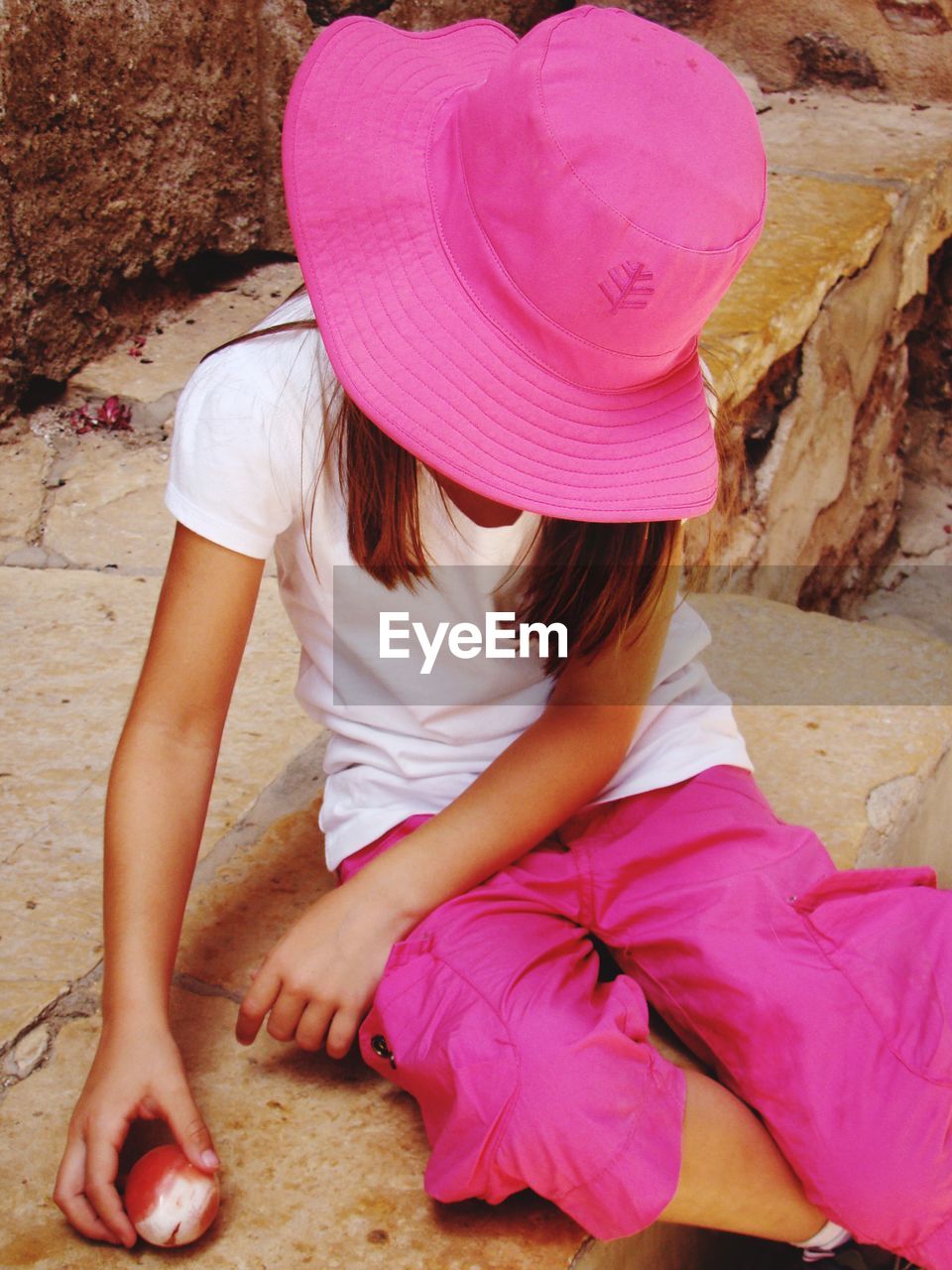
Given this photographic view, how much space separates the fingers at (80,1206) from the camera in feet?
2.79

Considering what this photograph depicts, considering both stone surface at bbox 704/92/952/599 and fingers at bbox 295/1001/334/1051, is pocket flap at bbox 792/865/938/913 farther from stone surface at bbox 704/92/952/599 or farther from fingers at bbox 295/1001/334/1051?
stone surface at bbox 704/92/952/599

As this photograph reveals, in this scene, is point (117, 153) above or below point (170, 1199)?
above

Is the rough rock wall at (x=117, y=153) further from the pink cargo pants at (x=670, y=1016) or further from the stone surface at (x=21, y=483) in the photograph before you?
the pink cargo pants at (x=670, y=1016)

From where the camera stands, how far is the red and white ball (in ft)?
2.76

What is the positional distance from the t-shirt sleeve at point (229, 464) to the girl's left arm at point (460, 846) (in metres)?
0.26

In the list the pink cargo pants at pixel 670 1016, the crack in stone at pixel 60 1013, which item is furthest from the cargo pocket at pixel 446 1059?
the crack in stone at pixel 60 1013

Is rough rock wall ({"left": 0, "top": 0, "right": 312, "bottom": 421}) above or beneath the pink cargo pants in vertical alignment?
above

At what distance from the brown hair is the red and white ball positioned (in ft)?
1.45

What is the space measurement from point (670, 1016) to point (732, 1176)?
14 centimetres

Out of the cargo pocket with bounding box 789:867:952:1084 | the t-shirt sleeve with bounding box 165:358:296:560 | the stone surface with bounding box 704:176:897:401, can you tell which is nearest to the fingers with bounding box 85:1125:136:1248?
the t-shirt sleeve with bounding box 165:358:296:560

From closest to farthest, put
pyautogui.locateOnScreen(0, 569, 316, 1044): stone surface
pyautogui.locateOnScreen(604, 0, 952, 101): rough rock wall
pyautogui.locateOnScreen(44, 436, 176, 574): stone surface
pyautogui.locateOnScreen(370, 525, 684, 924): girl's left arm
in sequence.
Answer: pyautogui.locateOnScreen(370, 525, 684, 924): girl's left arm, pyautogui.locateOnScreen(0, 569, 316, 1044): stone surface, pyautogui.locateOnScreen(44, 436, 176, 574): stone surface, pyautogui.locateOnScreen(604, 0, 952, 101): rough rock wall

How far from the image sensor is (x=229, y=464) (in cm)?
97

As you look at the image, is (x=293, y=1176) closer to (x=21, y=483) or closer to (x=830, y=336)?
(x=21, y=483)

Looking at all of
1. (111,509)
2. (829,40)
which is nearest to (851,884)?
(111,509)
